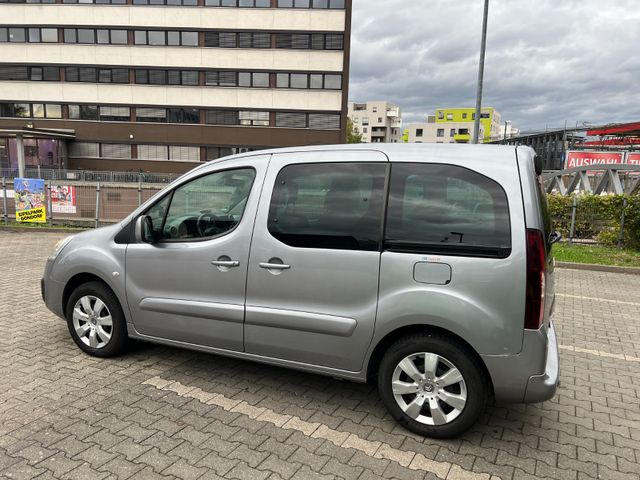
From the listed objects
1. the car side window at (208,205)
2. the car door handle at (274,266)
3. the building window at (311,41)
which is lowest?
the car door handle at (274,266)

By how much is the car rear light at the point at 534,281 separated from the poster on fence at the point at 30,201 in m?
14.4

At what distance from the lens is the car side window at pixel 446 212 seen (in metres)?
2.73

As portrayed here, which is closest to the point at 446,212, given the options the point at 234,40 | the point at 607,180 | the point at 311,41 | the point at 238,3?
the point at 607,180

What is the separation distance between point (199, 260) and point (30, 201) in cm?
1271

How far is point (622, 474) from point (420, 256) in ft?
5.43

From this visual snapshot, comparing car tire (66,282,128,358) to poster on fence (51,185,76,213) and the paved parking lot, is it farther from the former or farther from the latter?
poster on fence (51,185,76,213)

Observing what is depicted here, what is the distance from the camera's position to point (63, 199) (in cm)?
1379

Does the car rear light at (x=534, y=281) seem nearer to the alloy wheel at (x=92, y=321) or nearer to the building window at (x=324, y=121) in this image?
the alloy wheel at (x=92, y=321)

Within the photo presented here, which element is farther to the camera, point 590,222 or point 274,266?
point 590,222

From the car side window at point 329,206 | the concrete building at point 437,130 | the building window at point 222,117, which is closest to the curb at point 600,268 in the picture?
the car side window at point 329,206

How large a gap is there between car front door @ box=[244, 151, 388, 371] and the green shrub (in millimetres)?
9639

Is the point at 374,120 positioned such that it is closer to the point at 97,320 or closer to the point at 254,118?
the point at 254,118

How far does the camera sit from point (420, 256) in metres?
2.85

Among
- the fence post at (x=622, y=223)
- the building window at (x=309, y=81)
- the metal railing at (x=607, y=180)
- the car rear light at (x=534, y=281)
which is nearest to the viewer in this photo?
the car rear light at (x=534, y=281)
